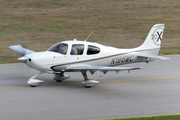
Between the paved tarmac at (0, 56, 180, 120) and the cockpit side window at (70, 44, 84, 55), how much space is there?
1.40 m

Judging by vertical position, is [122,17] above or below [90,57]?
above

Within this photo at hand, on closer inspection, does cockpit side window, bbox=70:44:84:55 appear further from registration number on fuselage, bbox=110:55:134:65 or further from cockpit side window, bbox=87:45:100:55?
registration number on fuselage, bbox=110:55:134:65

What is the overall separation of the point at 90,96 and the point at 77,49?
2.18m

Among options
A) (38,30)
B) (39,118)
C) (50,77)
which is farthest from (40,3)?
(39,118)

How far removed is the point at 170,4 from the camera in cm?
3591

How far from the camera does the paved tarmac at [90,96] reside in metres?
9.81

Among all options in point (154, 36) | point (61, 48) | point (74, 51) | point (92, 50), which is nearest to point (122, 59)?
point (92, 50)

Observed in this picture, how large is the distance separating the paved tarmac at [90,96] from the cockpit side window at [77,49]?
140cm

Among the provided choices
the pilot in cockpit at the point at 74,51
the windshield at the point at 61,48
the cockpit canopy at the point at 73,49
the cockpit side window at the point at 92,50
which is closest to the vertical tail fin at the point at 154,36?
the cockpit side window at the point at 92,50

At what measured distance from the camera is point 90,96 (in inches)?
462

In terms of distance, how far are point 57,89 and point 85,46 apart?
207 cm

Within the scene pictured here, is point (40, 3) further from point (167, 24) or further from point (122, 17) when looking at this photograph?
point (167, 24)

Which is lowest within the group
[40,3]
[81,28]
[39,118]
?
[39,118]

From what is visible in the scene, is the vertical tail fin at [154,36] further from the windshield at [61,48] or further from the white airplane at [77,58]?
the windshield at [61,48]
